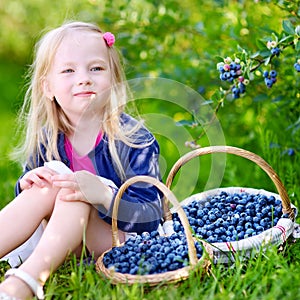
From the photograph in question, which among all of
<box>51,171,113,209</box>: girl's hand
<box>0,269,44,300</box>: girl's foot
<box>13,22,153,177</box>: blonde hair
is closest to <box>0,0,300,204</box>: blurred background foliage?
<box>13,22,153,177</box>: blonde hair

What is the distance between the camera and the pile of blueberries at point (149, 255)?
1.78m

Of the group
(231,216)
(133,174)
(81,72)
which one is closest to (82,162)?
(133,174)

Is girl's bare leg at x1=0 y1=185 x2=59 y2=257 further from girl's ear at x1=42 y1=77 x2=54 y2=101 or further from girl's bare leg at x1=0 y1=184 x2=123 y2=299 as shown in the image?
girl's ear at x1=42 y1=77 x2=54 y2=101

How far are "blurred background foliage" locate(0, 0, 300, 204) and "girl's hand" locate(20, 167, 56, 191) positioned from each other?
756mm

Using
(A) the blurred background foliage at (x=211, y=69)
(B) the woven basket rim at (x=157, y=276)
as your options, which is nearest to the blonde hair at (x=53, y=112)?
(A) the blurred background foliage at (x=211, y=69)

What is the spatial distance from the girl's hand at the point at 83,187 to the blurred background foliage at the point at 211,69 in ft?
2.35

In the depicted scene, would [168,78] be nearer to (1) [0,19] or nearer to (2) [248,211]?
(2) [248,211]

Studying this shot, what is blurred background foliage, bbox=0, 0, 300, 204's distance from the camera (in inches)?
109

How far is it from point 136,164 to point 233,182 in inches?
34.9

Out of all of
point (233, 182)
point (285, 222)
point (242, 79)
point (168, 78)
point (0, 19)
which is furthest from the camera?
point (0, 19)

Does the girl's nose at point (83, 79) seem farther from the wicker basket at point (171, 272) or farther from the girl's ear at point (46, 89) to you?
the wicker basket at point (171, 272)

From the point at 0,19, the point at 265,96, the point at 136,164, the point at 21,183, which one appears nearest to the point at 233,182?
the point at 265,96

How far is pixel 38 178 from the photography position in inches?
78.3

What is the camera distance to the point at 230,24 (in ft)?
9.93
